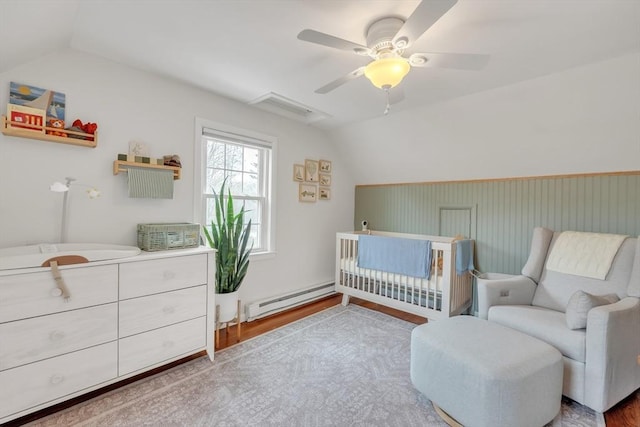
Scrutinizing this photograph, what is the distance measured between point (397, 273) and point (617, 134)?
2.08 meters

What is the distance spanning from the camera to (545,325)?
1.89 m

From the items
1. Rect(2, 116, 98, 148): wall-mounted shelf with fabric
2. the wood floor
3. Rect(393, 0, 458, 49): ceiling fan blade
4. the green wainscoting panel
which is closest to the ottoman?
the wood floor

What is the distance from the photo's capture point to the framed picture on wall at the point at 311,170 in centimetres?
358

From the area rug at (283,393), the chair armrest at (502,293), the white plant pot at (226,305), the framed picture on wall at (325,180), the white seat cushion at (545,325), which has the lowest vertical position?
the area rug at (283,393)

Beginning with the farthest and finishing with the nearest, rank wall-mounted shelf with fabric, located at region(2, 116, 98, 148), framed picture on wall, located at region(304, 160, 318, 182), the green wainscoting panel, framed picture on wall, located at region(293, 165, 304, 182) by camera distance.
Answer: framed picture on wall, located at region(304, 160, 318, 182), framed picture on wall, located at region(293, 165, 304, 182), the green wainscoting panel, wall-mounted shelf with fabric, located at region(2, 116, 98, 148)

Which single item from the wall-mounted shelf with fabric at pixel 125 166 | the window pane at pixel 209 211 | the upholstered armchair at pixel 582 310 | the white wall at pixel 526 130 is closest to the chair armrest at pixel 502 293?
the upholstered armchair at pixel 582 310

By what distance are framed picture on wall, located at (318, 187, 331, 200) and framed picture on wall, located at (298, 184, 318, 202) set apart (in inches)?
3.2

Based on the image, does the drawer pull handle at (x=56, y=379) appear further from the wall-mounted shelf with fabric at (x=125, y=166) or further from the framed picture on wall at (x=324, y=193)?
the framed picture on wall at (x=324, y=193)

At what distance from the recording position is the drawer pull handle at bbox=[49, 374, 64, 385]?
1.60 metres

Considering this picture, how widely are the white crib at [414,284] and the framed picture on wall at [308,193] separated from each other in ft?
1.92

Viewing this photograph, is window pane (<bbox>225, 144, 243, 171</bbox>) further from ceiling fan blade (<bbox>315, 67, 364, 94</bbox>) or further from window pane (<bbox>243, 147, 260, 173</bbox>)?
ceiling fan blade (<bbox>315, 67, 364, 94</bbox>)

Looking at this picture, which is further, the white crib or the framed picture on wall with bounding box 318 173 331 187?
the framed picture on wall with bounding box 318 173 331 187

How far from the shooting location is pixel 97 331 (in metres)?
1.74

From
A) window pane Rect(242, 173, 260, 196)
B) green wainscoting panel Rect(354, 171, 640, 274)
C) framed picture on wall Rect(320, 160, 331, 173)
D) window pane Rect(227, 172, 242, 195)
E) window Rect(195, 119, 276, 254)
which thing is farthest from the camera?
framed picture on wall Rect(320, 160, 331, 173)
